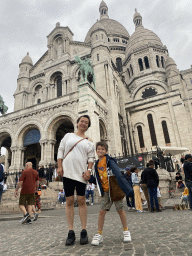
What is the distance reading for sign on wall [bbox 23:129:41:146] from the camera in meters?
17.6

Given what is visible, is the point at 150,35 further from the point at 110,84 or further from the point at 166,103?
the point at 110,84

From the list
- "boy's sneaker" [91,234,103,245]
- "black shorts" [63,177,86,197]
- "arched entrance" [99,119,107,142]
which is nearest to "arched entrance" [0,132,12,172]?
"arched entrance" [99,119,107,142]

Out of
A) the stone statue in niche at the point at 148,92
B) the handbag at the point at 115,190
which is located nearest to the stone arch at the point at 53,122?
the handbag at the point at 115,190

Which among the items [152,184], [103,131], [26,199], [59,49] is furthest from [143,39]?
[26,199]

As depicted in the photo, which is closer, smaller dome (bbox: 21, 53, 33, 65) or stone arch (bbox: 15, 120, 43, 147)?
stone arch (bbox: 15, 120, 43, 147)

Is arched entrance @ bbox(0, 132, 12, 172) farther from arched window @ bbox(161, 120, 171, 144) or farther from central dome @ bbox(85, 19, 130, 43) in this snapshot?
central dome @ bbox(85, 19, 130, 43)

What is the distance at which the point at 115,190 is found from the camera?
8.87 ft

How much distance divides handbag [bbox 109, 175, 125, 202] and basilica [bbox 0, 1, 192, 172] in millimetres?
11944

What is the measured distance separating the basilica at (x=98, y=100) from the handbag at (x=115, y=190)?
39.2ft

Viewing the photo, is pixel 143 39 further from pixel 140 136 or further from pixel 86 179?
pixel 86 179

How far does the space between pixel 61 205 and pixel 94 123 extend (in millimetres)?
7504

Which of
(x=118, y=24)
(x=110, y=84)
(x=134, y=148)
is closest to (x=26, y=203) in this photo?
(x=110, y=84)

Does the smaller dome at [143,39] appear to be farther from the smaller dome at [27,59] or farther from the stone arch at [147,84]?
the smaller dome at [27,59]

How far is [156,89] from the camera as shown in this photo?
28.0 meters
